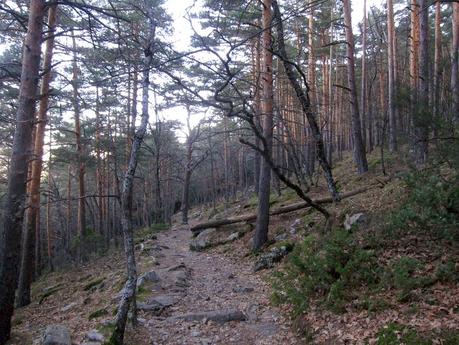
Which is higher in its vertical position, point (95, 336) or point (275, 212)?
point (275, 212)

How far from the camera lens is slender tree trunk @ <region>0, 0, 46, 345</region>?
6480 mm

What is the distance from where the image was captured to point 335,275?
241 inches

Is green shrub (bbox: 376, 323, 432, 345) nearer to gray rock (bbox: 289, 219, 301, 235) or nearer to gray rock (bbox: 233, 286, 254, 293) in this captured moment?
gray rock (bbox: 233, 286, 254, 293)

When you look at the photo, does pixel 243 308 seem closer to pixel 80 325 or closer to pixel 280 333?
pixel 280 333

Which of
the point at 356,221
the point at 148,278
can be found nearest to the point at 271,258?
the point at 356,221

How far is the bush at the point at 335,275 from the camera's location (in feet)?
18.6

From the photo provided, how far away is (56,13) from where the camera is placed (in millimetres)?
11062

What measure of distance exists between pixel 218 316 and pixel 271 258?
10.5 feet

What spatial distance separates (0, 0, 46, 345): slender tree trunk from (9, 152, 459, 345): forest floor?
2.80 ft

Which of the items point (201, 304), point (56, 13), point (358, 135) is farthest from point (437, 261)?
point (56, 13)

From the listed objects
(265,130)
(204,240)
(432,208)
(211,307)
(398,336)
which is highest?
(265,130)

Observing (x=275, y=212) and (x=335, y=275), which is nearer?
(x=335, y=275)

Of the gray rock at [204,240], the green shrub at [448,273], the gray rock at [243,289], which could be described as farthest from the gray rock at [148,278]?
the green shrub at [448,273]

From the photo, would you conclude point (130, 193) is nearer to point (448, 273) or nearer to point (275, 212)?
point (448, 273)
